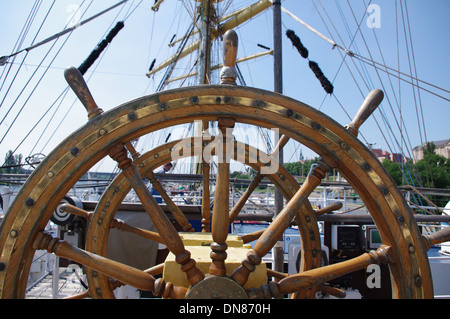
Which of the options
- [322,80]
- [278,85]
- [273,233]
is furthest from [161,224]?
[322,80]

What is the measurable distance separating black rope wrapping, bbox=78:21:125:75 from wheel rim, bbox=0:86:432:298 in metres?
5.59

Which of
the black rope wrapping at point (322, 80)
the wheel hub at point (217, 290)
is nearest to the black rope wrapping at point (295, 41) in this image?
the black rope wrapping at point (322, 80)

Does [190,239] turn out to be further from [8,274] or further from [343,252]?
[343,252]

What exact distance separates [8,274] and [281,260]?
76.6 inches

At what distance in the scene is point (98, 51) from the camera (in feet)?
19.7

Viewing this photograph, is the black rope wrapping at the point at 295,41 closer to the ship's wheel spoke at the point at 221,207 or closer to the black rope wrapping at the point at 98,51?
the ship's wheel spoke at the point at 221,207

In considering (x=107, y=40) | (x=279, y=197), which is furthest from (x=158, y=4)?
(x=279, y=197)

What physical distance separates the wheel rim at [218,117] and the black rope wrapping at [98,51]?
5594 mm

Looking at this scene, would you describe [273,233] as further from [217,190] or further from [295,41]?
[295,41]

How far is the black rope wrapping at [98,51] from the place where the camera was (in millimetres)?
5855

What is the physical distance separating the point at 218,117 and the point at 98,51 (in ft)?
19.5

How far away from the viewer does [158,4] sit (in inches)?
611

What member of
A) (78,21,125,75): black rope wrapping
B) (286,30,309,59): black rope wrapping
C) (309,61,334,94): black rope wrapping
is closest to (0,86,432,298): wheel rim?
(286,30,309,59): black rope wrapping
